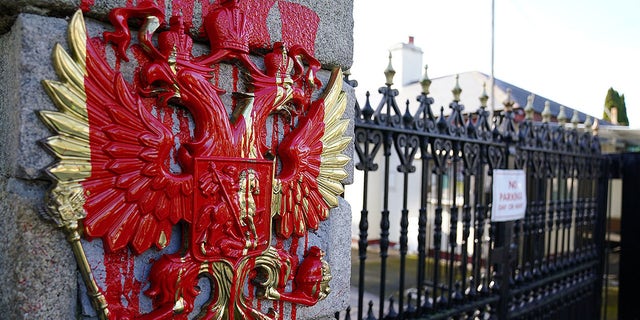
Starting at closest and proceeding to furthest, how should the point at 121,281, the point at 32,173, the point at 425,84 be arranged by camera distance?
the point at 32,173, the point at 121,281, the point at 425,84

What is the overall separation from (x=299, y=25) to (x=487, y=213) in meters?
2.51

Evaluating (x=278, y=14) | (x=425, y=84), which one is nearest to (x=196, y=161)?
(x=278, y=14)

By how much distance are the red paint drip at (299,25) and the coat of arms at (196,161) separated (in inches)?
2.1

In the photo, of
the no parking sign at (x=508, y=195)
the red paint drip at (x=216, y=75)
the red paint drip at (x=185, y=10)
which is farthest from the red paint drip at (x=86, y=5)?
the no parking sign at (x=508, y=195)

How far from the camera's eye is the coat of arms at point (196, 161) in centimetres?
109

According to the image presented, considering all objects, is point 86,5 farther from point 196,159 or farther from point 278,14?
point 278,14

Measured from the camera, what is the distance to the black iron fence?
2484mm

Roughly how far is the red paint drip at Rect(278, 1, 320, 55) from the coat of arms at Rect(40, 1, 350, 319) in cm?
5

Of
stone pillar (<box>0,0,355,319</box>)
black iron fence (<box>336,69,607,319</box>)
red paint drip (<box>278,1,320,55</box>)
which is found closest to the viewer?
stone pillar (<box>0,0,355,319</box>)

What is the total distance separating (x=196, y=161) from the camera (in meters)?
1.25

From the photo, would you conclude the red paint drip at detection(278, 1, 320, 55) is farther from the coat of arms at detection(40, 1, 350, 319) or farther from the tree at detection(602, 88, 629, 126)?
the tree at detection(602, 88, 629, 126)

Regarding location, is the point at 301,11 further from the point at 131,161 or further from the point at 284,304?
the point at 284,304

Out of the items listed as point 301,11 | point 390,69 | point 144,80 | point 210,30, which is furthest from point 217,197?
point 390,69

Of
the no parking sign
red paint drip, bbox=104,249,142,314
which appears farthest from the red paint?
the no parking sign
